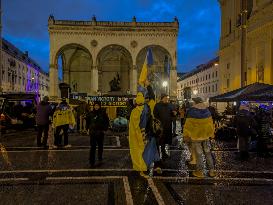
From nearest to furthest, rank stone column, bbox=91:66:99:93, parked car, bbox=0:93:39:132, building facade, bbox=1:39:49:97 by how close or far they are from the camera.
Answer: parked car, bbox=0:93:39:132
stone column, bbox=91:66:99:93
building facade, bbox=1:39:49:97

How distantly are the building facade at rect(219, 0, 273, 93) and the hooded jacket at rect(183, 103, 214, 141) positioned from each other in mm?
13426

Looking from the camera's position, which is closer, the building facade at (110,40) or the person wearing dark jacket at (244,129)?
the person wearing dark jacket at (244,129)

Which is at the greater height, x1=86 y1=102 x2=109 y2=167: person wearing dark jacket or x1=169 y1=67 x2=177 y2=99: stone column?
x1=169 y1=67 x2=177 y2=99: stone column

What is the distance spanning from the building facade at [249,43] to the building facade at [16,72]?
26.0 metres

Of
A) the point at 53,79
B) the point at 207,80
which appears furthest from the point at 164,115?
the point at 207,80

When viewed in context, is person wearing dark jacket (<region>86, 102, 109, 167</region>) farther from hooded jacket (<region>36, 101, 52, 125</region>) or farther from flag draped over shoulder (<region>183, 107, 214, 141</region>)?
hooded jacket (<region>36, 101, 52, 125</region>)

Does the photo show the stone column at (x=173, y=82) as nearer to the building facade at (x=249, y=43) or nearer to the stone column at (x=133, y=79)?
the stone column at (x=133, y=79)

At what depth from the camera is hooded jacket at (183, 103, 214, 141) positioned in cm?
835

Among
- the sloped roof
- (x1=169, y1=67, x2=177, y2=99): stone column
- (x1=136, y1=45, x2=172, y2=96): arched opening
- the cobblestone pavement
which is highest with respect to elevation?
(x1=136, y1=45, x2=172, y2=96): arched opening

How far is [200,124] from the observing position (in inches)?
330

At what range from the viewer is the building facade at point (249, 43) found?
2766 centimetres

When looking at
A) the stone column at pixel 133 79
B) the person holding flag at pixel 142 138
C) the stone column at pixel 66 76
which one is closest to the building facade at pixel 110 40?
the stone column at pixel 133 79

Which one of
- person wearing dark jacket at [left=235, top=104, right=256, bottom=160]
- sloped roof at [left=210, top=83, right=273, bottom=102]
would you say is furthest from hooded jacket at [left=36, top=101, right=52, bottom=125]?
sloped roof at [left=210, top=83, right=273, bottom=102]

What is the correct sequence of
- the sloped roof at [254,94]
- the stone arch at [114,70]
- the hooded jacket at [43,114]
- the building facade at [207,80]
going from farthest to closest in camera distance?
the building facade at [207,80] < the stone arch at [114,70] < the sloped roof at [254,94] < the hooded jacket at [43,114]
